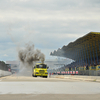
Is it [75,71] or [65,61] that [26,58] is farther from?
[65,61]

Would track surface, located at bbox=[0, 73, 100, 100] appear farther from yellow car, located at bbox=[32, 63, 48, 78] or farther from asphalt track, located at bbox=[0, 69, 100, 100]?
yellow car, located at bbox=[32, 63, 48, 78]

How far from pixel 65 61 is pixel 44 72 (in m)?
131

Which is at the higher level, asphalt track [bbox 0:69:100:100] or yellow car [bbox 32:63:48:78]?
yellow car [bbox 32:63:48:78]

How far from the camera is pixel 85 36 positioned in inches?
2576

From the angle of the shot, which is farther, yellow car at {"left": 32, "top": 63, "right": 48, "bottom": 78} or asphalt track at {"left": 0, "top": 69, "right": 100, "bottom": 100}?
yellow car at {"left": 32, "top": 63, "right": 48, "bottom": 78}

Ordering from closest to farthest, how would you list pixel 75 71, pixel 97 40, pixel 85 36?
pixel 75 71 → pixel 85 36 → pixel 97 40

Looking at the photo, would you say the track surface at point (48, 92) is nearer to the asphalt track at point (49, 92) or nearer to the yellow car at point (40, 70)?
the asphalt track at point (49, 92)

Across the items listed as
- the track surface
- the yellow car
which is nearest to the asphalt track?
the track surface

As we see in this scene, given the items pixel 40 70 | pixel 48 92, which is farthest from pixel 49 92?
pixel 40 70

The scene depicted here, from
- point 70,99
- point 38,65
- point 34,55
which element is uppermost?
point 34,55

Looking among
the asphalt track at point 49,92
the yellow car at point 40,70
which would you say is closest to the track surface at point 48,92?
the asphalt track at point 49,92

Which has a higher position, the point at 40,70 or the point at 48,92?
the point at 40,70

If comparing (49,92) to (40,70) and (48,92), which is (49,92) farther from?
(40,70)

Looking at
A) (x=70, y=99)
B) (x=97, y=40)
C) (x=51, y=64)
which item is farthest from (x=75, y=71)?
(x=51, y=64)
